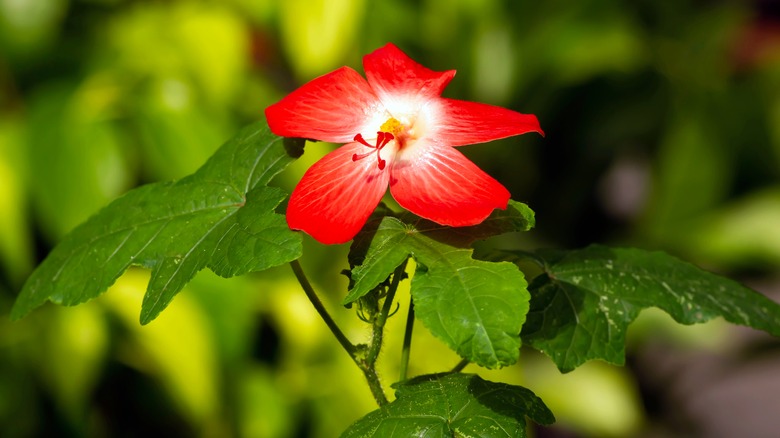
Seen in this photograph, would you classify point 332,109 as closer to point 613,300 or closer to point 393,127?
point 393,127

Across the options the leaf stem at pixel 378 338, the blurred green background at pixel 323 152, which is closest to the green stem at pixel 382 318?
the leaf stem at pixel 378 338

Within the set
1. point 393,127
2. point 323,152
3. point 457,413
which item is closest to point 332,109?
point 393,127

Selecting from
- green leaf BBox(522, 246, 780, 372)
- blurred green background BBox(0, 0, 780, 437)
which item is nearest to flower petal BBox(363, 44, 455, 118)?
green leaf BBox(522, 246, 780, 372)

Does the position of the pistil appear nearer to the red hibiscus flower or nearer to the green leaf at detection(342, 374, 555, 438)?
the red hibiscus flower

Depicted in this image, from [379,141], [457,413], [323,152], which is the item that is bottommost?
[323,152]

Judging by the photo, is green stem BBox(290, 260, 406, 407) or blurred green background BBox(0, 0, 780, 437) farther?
blurred green background BBox(0, 0, 780, 437)

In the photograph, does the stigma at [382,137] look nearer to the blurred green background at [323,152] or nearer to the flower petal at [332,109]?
the flower petal at [332,109]
